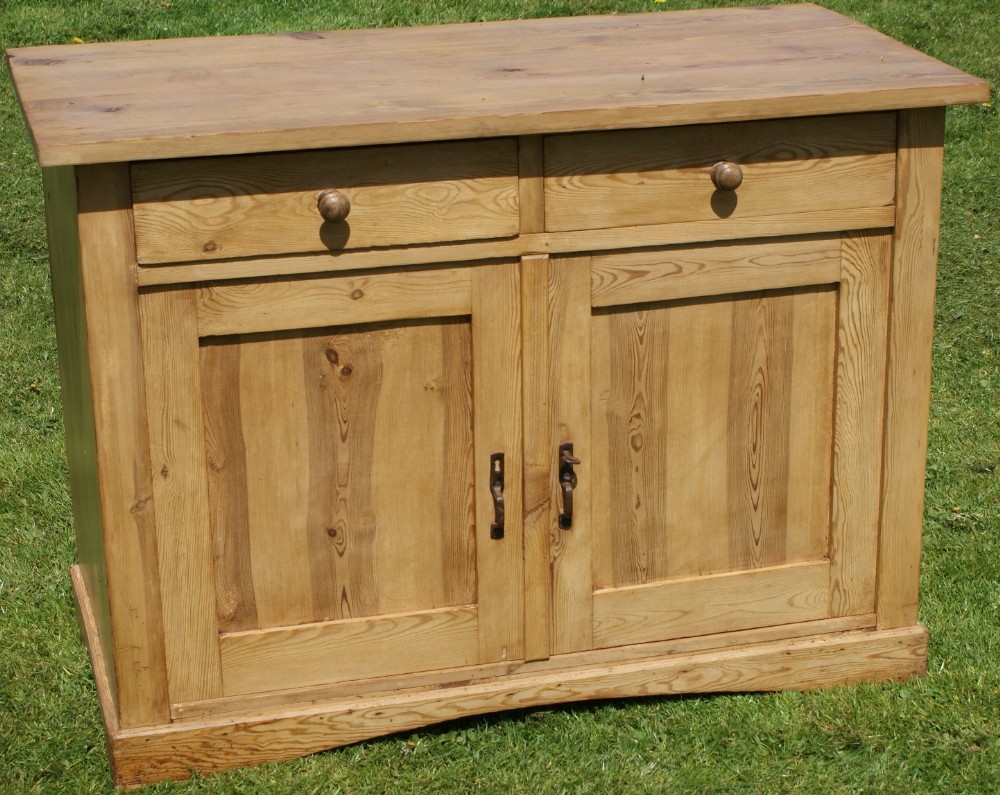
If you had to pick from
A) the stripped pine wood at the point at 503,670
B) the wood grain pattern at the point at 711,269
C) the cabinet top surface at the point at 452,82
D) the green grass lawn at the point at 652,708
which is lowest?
the green grass lawn at the point at 652,708

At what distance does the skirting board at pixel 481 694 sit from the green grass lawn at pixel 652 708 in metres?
0.04

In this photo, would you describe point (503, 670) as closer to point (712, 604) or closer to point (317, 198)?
point (712, 604)

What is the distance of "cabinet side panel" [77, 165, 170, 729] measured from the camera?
2.86m

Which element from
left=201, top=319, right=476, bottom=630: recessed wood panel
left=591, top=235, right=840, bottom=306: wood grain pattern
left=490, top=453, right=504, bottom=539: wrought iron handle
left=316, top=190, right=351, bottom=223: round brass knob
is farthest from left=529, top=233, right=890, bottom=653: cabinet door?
left=316, top=190, right=351, bottom=223: round brass knob

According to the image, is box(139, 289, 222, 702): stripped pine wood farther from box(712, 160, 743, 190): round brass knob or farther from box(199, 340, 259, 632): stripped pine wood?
box(712, 160, 743, 190): round brass knob

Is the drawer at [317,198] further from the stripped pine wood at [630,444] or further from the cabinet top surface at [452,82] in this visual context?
the stripped pine wood at [630,444]

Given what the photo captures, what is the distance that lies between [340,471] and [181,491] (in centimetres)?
31

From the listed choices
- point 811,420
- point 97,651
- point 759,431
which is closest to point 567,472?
point 759,431

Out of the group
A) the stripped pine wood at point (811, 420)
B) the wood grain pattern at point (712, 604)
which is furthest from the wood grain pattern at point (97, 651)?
the stripped pine wood at point (811, 420)

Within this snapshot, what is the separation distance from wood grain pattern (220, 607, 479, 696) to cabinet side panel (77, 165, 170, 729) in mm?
163

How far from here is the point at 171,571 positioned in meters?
3.12

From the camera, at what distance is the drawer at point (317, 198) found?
288 cm

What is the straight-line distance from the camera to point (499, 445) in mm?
3230

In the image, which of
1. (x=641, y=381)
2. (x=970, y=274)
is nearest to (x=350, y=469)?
(x=641, y=381)
